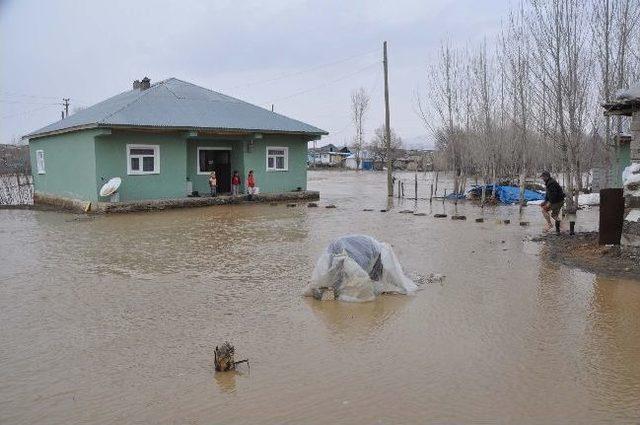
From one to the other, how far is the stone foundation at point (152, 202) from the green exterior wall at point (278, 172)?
57 cm

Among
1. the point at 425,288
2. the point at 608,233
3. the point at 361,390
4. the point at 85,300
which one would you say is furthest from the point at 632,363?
the point at 85,300

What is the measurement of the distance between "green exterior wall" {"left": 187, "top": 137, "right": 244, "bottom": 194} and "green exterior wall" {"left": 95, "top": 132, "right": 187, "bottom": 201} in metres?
1.24

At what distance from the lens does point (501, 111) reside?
26438 millimetres

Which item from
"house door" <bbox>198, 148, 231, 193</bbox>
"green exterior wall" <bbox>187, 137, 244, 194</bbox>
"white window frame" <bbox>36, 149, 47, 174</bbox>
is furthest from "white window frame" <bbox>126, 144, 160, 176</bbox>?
"white window frame" <bbox>36, 149, 47, 174</bbox>

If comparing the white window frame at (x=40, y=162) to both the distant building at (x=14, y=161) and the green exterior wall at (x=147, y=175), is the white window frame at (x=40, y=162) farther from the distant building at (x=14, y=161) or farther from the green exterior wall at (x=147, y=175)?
the distant building at (x=14, y=161)

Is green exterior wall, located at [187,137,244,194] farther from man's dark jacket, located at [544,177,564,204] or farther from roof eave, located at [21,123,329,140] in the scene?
man's dark jacket, located at [544,177,564,204]

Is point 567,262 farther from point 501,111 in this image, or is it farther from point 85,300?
point 501,111

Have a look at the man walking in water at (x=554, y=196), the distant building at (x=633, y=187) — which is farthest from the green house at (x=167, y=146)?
the distant building at (x=633, y=187)

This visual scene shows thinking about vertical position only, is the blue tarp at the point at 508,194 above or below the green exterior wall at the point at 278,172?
below

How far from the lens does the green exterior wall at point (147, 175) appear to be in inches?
799

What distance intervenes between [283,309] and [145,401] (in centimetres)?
289

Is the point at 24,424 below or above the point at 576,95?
below

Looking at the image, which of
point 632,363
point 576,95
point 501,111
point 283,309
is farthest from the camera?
point 501,111

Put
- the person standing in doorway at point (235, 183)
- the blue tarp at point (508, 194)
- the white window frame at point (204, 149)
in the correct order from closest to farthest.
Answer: the person standing in doorway at point (235, 183)
the white window frame at point (204, 149)
the blue tarp at point (508, 194)
